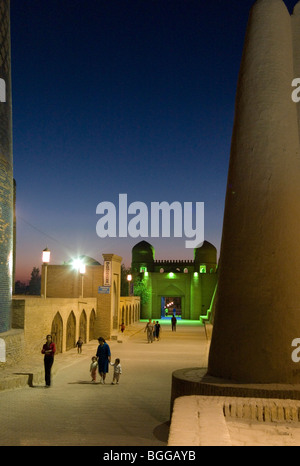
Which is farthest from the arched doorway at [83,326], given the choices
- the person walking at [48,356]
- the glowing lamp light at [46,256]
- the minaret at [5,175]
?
the person walking at [48,356]

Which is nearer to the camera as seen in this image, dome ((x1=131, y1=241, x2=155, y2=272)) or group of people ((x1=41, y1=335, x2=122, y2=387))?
group of people ((x1=41, y1=335, x2=122, y2=387))

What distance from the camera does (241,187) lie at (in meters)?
7.96

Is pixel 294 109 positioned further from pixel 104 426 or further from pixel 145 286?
pixel 145 286

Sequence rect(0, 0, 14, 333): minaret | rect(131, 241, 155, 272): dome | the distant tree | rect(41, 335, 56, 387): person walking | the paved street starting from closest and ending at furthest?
the paved street
rect(41, 335, 56, 387): person walking
rect(0, 0, 14, 333): minaret
rect(131, 241, 155, 272): dome
the distant tree

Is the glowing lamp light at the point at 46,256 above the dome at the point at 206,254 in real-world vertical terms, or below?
below

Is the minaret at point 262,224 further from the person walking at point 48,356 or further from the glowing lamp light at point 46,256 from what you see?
the glowing lamp light at point 46,256

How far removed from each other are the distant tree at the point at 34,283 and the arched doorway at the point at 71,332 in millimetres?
84359

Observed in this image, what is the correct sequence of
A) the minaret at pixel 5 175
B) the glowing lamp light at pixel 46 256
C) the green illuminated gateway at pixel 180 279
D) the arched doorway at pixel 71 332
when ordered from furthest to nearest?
the green illuminated gateway at pixel 180 279 → the arched doorway at pixel 71 332 → the glowing lamp light at pixel 46 256 → the minaret at pixel 5 175

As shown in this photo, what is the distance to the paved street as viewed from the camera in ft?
22.4

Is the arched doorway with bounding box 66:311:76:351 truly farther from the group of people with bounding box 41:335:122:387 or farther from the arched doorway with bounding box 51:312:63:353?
the group of people with bounding box 41:335:122:387

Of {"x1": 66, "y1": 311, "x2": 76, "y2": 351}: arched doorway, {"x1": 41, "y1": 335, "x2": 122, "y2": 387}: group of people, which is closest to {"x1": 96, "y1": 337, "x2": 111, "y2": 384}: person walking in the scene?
{"x1": 41, "y1": 335, "x2": 122, "y2": 387}: group of people

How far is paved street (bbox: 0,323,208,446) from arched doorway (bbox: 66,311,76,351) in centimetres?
527

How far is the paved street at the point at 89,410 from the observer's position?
22.4ft

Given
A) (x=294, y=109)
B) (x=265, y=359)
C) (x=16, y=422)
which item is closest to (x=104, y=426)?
(x=16, y=422)
